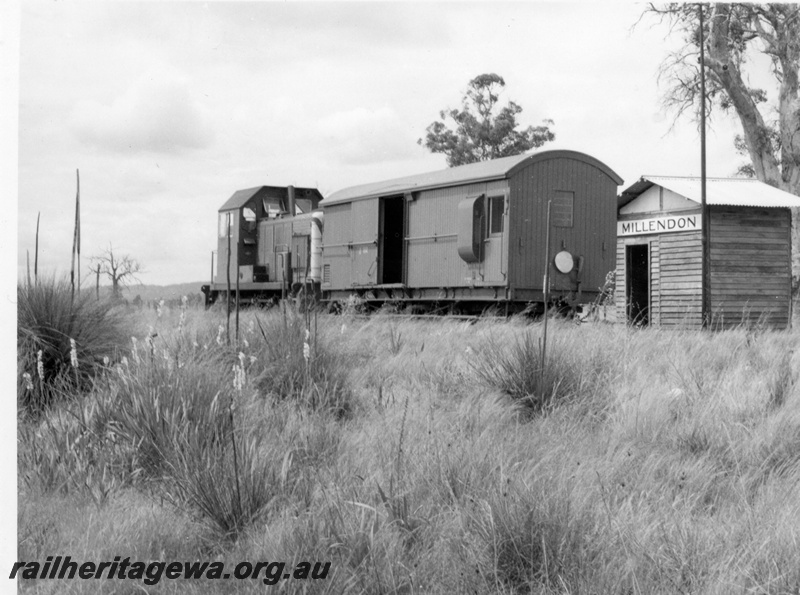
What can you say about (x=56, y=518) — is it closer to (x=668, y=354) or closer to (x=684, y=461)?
(x=684, y=461)

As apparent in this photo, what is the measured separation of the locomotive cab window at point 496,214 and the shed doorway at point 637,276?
7945 mm

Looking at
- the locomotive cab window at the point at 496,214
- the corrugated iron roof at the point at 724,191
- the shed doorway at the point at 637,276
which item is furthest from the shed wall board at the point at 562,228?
the shed doorway at the point at 637,276

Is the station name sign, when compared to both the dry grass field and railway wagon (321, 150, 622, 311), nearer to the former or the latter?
railway wagon (321, 150, 622, 311)

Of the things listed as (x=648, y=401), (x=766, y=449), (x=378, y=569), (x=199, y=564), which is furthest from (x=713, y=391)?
(x=199, y=564)

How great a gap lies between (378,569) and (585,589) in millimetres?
698

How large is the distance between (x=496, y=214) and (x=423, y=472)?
9.69m

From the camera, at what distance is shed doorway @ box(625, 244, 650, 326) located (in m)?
19.9

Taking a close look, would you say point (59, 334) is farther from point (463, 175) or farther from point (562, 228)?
point (562, 228)

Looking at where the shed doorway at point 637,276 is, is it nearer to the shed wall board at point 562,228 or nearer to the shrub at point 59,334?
the shed wall board at point 562,228

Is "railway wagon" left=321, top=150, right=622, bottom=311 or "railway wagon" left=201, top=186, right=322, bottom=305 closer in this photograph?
"railway wagon" left=321, top=150, right=622, bottom=311

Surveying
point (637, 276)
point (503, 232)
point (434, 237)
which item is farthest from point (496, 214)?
point (637, 276)

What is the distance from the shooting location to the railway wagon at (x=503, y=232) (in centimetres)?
1266

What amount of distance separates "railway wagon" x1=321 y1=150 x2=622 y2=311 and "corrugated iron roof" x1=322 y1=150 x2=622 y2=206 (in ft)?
0.07

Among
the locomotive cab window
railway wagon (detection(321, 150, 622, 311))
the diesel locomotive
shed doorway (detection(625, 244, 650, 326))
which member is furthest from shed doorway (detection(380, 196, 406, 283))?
shed doorway (detection(625, 244, 650, 326))
